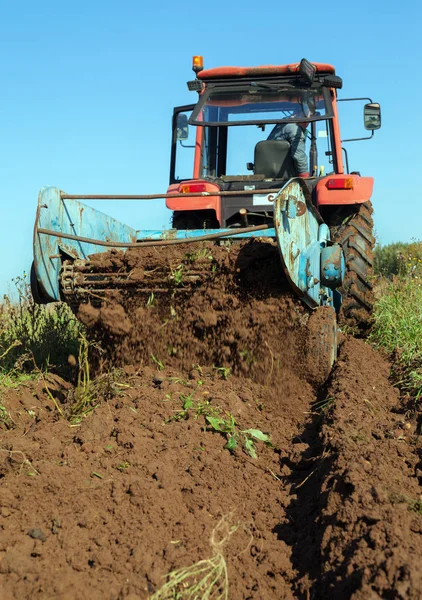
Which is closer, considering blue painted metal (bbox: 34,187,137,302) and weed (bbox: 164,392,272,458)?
weed (bbox: 164,392,272,458)

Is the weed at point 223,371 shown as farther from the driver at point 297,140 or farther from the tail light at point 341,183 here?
the driver at point 297,140

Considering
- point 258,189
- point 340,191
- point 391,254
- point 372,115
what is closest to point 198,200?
point 258,189

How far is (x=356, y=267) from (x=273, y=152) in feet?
4.27

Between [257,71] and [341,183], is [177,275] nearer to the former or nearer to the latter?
[341,183]

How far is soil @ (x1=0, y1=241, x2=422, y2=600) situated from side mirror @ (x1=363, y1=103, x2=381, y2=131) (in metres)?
2.27

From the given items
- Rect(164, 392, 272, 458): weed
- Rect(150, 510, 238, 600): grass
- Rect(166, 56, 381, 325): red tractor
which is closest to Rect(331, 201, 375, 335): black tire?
Rect(166, 56, 381, 325): red tractor

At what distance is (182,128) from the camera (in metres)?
6.90

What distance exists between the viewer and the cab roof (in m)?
6.51

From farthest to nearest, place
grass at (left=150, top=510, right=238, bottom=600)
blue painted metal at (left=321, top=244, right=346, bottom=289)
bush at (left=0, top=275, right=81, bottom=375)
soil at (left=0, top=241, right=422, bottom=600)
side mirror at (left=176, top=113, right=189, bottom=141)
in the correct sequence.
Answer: side mirror at (left=176, top=113, right=189, bottom=141)
bush at (left=0, top=275, right=81, bottom=375)
blue painted metal at (left=321, top=244, right=346, bottom=289)
soil at (left=0, top=241, right=422, bottom=600)
grass at (left=150, top=510, right=238, bottom=600)

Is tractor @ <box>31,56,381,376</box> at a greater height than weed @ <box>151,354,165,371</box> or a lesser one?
greater

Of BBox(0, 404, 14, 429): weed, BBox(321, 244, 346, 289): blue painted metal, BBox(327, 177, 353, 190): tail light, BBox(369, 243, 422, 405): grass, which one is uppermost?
BBox(327, 177, 353, 190): tail light

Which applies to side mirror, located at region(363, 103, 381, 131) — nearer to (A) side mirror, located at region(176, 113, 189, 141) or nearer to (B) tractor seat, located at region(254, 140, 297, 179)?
(B) tractor seat, located at region(254, 140, 297, 179)

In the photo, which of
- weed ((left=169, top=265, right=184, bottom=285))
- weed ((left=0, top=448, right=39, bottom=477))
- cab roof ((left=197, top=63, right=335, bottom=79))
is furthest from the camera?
cab roof ((left=197, top=63, right=335, bottom=79))

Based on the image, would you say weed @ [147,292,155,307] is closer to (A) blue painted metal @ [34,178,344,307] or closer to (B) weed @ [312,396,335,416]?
(A) blue painted metal @ [34,178,344,307]
